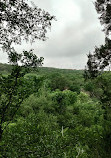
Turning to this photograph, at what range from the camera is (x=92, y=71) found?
8539 mm

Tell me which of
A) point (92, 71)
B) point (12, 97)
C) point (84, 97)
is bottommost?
point (84, 97)

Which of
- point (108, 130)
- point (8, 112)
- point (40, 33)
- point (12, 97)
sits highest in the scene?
point (40, 33)

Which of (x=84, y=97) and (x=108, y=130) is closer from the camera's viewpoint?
(x=108, y=130)

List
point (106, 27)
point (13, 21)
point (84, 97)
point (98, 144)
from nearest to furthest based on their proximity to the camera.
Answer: point (13, 21), point (98, 144), point (106, 27), point (84, 97)

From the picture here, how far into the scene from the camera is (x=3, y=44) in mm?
3379

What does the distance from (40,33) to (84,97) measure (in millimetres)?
33484

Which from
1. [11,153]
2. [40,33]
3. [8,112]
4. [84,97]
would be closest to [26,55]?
[40,33]

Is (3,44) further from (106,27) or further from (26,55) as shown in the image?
(106,27)

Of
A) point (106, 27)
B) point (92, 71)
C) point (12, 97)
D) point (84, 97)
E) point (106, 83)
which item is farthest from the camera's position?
point (84, 97)

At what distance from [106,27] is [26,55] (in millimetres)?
5805

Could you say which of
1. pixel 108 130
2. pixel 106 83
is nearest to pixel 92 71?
pixel 106 83

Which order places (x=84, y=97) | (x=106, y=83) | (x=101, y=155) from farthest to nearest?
(x=84, y=97)
(x=106, y=83)
(x=101, y=155)

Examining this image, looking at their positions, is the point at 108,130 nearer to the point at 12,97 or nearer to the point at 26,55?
the point at 12,97

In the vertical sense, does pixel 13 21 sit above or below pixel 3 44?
above
